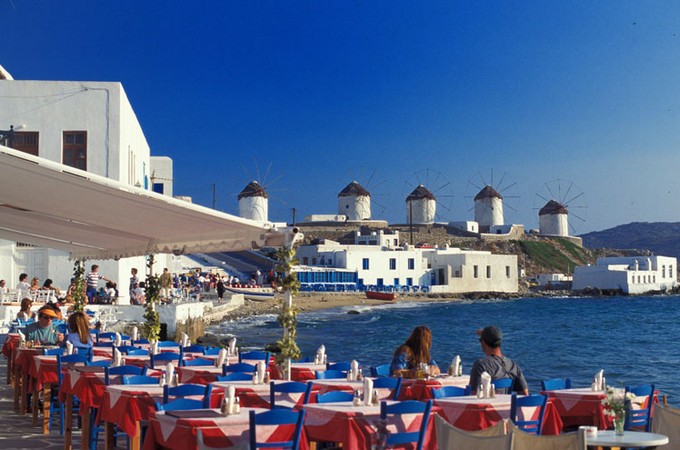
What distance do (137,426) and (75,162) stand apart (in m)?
21.9

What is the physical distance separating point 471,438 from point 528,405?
198cm

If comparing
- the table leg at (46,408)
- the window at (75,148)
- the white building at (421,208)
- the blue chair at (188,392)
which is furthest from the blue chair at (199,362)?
the white building at (421,208)

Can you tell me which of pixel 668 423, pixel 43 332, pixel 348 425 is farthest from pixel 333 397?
pixel 43 332

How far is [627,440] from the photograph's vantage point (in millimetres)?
5926

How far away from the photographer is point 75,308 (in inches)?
668

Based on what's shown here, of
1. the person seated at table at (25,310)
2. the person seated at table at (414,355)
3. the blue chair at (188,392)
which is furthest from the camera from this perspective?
the person seated at table at (25,310)

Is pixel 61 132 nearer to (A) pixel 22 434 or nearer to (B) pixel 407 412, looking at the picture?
(A) pixel 22 434

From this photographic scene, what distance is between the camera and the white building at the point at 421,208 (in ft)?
397

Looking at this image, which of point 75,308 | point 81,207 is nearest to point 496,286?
point 75,308

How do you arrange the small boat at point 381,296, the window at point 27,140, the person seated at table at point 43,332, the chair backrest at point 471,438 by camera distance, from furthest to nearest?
the small boat at point 381,296
the window at point 27,140
the person seated at table at point 43,332
the chair backrest at point 471,438

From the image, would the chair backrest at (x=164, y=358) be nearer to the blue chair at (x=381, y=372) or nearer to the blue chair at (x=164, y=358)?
the blue chair at (x=164, y=358)

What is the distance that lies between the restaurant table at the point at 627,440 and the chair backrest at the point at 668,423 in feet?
0.33

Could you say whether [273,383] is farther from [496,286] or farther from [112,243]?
[496,286]

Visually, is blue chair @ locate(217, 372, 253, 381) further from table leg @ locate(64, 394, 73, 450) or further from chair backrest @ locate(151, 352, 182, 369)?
chair backrest @ locate(151, 352, 182, 369)
